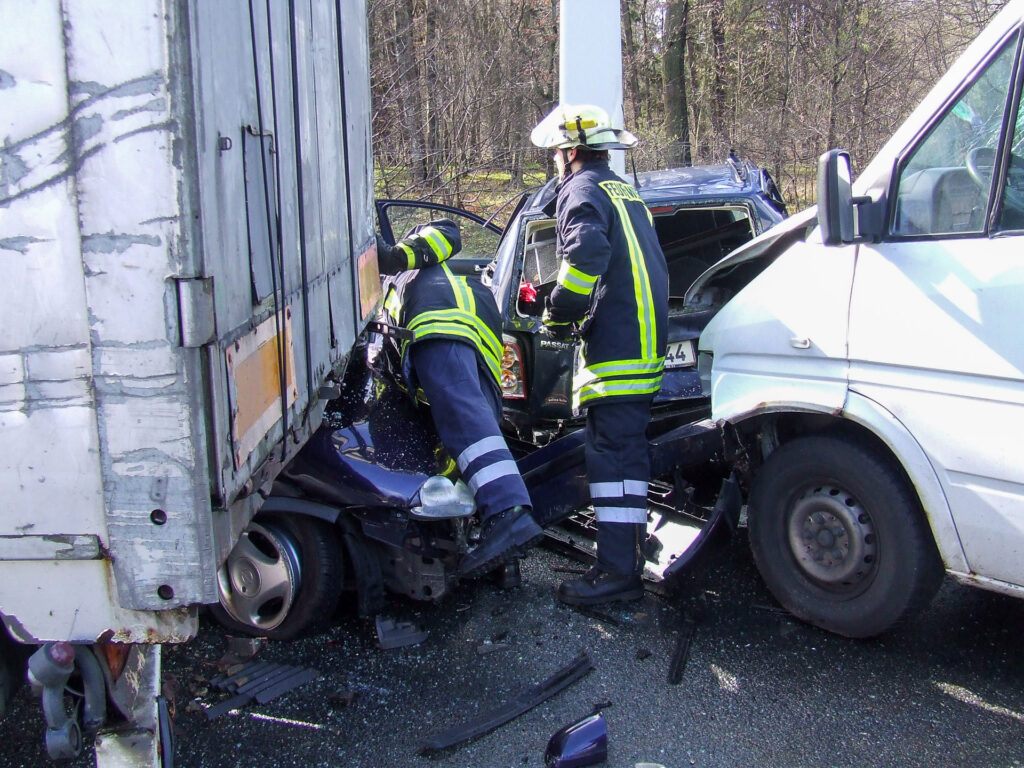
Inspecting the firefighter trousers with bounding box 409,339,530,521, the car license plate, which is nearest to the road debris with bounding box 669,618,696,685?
the firefighter trousers with bounding box 409,339,530,521

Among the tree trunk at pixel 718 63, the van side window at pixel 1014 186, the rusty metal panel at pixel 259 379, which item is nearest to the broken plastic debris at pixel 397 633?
the rusty metal panel at pixel 259 379

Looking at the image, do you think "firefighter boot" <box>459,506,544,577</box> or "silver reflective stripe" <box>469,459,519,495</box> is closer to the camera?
"firefighter boot" <box>459,506,544,577</box>

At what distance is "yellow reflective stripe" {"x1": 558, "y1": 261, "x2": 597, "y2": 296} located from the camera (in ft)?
12.4

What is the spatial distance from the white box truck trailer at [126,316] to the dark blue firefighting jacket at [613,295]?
183 centimetres

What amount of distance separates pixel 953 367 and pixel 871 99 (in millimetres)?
11652

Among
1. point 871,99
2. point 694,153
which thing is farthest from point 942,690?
point 694,153

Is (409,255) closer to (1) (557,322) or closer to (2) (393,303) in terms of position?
(2) (393,303)

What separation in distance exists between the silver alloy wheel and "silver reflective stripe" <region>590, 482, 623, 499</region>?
1.27m

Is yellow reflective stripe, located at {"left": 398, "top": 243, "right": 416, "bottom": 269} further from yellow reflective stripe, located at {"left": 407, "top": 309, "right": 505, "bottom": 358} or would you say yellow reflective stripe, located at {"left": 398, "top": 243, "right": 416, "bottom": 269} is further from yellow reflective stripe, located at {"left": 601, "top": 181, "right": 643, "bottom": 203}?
yellow reflective stripe, located at {"left": 601, "top": 181, "right": 643, "bottom": 203}

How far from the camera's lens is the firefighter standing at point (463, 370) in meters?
3.39

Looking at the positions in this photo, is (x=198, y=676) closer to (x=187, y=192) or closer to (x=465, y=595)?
(x=465, y=595)

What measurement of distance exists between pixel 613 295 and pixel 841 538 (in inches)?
53.4

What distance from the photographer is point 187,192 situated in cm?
174

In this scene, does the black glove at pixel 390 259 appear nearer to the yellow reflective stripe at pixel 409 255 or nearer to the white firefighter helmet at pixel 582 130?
the yellow reflective stripe at pixel 409 255
